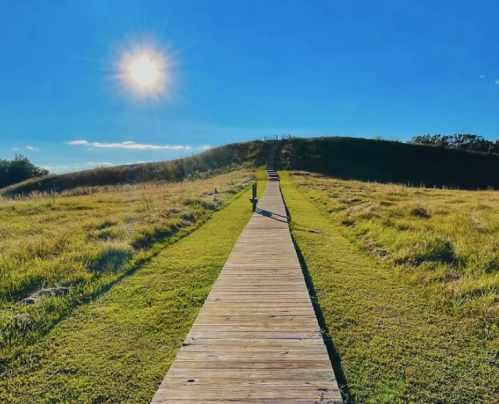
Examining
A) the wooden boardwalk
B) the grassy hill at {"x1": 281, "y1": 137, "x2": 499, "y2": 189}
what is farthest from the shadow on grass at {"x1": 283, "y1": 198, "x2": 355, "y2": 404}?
the grassy hill at {"x1": 281, "y1": 137, "x2": 499, "y2": 189}

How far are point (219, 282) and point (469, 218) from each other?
1043 cm

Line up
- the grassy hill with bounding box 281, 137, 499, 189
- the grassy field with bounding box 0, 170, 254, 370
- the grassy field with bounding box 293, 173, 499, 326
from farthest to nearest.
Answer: the grassy hill with bounding box 281, 137, 499, 189 < the grassy field with bounding box 293, 173, 499, 326 < the grassy field with bounding box 0, 170, 254, 370

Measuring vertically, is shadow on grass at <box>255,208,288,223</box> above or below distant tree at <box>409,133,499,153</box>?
→ below

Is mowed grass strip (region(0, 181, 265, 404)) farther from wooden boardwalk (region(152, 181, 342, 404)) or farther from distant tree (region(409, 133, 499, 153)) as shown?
distant tree (region(409, 133, 499, 153))

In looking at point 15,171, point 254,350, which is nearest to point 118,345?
point 254,350

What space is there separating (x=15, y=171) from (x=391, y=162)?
82.2 meters

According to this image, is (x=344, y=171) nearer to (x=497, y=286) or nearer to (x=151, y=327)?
(x=497, y=286)

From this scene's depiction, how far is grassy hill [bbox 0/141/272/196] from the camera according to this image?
46.7 meters

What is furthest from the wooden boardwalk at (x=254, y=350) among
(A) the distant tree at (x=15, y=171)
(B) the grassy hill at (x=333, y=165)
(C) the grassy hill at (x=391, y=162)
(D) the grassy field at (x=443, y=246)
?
(A) the distant tree at (x=15, y=171)

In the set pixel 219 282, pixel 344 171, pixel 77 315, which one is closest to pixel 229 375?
pixel 219 282

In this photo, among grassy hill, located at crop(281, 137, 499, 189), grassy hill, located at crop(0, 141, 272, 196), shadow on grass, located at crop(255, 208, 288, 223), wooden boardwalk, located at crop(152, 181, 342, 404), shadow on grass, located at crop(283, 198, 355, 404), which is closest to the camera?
wooden boardwalk, located at crop(152, 181, 342, 404)

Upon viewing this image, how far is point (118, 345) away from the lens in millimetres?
4465

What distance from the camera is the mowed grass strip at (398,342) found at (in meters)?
3.58

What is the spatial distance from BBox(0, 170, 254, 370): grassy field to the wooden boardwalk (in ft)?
8.61
